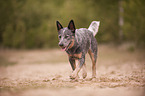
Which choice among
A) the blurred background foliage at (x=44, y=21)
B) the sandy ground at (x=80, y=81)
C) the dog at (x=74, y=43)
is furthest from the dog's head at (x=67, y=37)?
the blurred background foliage at (x=44, y=21)

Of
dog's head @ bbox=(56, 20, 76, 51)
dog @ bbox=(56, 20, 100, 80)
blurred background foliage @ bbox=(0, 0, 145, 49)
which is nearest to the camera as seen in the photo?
dog's head @ bbox=(56, 20, 76, 51)

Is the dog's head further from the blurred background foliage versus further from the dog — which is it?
the blurred background foliage

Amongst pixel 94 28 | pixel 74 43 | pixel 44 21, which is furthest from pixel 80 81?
pixel 44 21

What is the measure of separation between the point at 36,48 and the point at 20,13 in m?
6.56

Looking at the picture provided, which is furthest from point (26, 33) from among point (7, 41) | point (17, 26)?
point (7, 41)

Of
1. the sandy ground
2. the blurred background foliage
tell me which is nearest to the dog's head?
the sandy ground

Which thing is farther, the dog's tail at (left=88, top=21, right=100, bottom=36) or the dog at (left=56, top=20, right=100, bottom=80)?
the dog's tail at (left=88, top=21, right=100, bottom=36)

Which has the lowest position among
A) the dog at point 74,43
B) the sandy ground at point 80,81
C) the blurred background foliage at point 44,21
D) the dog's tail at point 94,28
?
the sandy ground at point 80,81

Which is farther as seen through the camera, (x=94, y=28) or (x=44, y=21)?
(x=44, y=21)

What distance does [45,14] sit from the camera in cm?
3728

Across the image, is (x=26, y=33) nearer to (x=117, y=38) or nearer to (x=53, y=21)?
(x=53, y=21)

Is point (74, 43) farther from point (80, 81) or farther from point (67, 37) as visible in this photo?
point (80, 81)

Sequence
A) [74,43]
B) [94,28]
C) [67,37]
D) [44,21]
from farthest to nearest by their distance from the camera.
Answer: [44,21], [94,28], [74,43], [67,37]

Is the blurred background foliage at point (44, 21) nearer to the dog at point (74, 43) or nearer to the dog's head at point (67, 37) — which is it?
the dog at point (74, 43)
